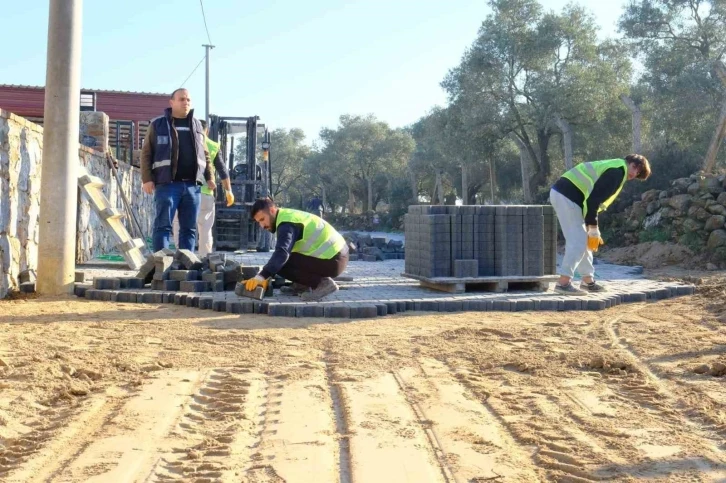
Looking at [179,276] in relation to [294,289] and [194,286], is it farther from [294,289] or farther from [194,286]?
[294,289]

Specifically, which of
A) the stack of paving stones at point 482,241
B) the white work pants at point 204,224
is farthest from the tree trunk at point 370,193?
the stack of paving stones at point 482,241

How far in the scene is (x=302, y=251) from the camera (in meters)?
7.63

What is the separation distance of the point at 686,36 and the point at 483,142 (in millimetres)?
7917

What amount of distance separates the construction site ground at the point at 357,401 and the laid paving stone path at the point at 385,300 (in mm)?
514

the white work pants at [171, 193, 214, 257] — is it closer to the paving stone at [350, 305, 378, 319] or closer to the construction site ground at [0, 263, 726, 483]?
the paving stone at [350, 305, 378, 319]

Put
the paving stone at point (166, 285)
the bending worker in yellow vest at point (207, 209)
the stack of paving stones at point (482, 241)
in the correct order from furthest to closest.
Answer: the bending worker in yellow vest at point (207, 209) → the stack of paving stones at point (482, 241) → the paving stone at point (166, 285)

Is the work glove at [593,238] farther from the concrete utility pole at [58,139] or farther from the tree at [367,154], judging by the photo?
the tree at [367,154]

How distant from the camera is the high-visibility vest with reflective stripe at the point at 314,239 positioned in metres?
7.44

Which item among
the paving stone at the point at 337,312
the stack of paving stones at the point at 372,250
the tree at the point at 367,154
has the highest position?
the tree at the point at 367,154

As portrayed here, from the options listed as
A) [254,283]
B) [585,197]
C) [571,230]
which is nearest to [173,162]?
[254,283]

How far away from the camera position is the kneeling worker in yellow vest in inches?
281

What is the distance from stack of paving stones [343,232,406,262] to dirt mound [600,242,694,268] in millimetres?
Answer: 4413

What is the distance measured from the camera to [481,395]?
4133 millimetres

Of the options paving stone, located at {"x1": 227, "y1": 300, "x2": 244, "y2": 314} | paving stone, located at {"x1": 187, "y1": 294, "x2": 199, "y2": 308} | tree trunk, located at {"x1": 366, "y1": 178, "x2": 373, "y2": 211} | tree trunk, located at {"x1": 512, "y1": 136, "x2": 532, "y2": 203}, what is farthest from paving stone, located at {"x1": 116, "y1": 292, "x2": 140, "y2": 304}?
tree trunk, located at {"x1": 366, "y1": 178, "x2": 373, "y2": 211}
